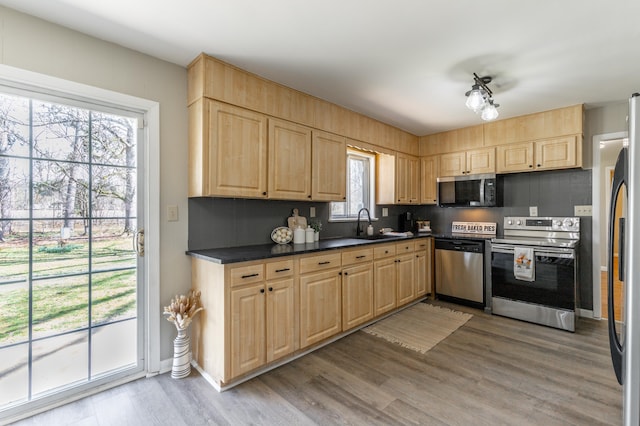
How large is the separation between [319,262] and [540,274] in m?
2.51

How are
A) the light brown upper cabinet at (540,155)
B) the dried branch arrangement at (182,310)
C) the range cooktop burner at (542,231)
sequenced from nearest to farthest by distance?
1. the dried branch arrangement at (182,310)
2. the light brown upper cabinet at (540,155)
3. the range cooktop burner at (542,231)

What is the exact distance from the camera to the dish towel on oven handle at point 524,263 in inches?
131

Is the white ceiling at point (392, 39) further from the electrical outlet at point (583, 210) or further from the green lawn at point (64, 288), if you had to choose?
the green lawn at point (64, 288)

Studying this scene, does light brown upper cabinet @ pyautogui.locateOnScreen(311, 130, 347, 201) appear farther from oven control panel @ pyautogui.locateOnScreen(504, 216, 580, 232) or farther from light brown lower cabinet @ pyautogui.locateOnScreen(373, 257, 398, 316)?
oven control panel @ pyautogui.locateOnScreen(504, 216, 580, 232)

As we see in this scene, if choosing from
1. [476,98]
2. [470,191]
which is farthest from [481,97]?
[470,191]

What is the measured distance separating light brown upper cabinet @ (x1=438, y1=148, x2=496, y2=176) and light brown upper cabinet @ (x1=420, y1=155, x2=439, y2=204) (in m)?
0.11

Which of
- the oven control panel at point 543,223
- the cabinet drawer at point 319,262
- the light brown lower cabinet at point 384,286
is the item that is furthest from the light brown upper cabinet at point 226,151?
the oven control panel at point 543,223

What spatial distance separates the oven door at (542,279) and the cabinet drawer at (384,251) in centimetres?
123

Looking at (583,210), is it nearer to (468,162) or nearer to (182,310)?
(468,162)

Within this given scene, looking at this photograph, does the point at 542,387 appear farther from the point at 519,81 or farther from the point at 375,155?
the point at 375,155

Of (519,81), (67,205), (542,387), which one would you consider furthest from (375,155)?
(67,205)

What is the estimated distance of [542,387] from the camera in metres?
2.14

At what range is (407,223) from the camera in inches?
187

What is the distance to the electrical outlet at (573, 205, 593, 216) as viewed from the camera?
3.50m
